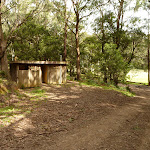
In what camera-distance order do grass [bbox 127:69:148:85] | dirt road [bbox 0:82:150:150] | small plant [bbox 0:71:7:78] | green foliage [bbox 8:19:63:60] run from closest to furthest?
dirt road [bbox 0:82:150:150]
small plant [bbox 0:71:7:78]
grass [bbox 127:69:148:85]
green foliage [bbox 8:19:63:60]

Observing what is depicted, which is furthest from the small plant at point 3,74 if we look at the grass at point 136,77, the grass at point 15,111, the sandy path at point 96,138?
the grass at point 136,77

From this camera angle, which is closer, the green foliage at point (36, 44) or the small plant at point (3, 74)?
the small plant at point (3, 74)

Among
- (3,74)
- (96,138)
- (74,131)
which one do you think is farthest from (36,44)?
(96,138)

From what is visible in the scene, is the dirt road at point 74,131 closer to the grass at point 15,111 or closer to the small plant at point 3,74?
the grass at point 15,111

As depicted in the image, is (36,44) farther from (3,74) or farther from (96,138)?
(96,138)

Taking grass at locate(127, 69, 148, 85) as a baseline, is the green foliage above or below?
Answer: above

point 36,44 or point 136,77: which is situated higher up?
point 36,44

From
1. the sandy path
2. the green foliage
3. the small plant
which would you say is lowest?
the sandy path

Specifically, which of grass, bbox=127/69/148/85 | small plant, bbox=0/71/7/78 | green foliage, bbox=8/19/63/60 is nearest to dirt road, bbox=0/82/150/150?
small plant, bbox=0/71/7/78

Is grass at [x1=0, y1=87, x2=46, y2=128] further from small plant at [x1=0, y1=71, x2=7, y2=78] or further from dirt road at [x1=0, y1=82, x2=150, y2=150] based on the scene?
small plant at [x1=0, y1=71, x2=7, y2=78]

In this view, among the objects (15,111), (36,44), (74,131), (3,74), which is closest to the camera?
(74,131)

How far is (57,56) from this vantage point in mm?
24234

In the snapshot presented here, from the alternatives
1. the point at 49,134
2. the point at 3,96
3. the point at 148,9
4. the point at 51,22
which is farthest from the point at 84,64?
the point at 49,134

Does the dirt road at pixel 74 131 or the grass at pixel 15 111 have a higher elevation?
the grass at pixel 15 111
